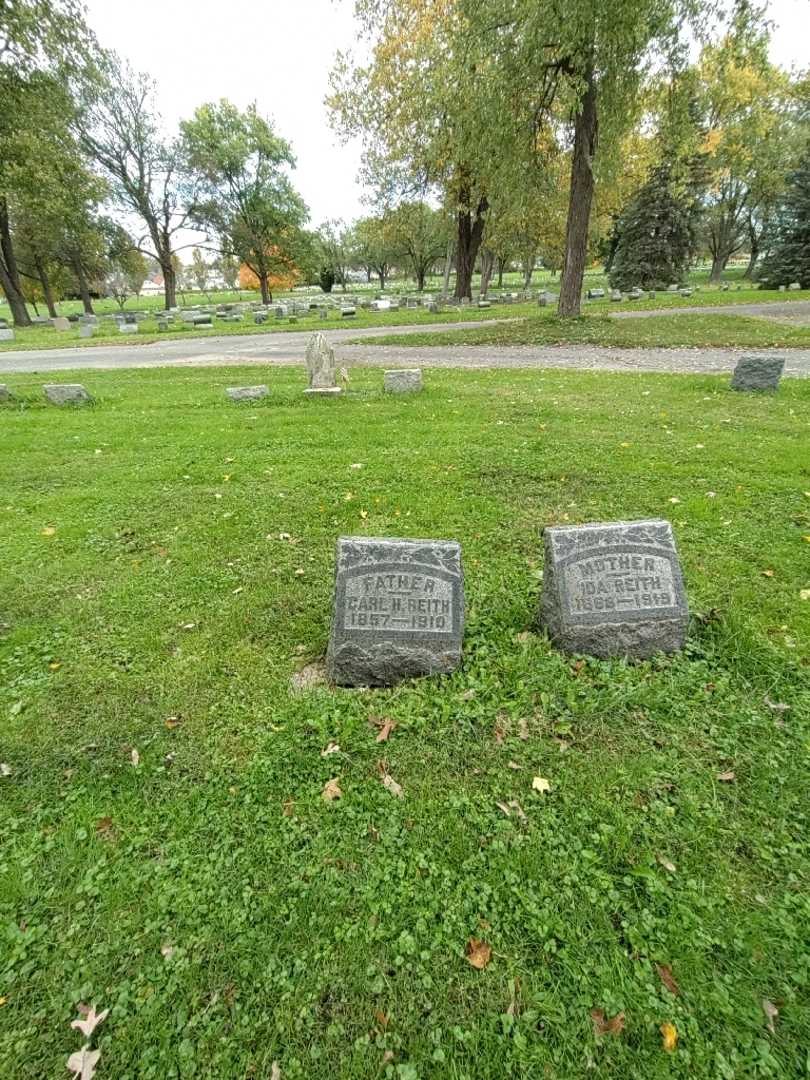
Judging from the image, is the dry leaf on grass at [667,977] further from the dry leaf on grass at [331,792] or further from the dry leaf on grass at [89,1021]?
the dry leaf on grass at [89,1021]

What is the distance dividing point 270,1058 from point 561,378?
35.0ft

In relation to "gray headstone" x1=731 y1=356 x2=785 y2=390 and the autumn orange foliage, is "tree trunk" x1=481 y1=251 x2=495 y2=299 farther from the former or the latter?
"gray headstone" x1=731 y1=356 x2=785 y2=390

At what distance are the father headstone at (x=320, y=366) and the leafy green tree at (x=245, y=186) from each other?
1419 inches

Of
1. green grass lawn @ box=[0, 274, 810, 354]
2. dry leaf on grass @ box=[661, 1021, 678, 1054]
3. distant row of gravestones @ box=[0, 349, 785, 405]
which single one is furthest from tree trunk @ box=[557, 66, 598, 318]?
dry leaf on grass @ box=[661, 1021, 678, 1054]

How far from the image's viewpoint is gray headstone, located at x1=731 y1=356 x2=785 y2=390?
8523 mm

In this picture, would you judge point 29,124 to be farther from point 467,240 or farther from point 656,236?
point 656,236

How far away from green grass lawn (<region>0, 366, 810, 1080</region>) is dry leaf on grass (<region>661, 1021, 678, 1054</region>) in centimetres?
2

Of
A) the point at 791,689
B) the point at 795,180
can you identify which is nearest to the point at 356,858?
the point at 791,689

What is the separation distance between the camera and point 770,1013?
A: 175 centimetres

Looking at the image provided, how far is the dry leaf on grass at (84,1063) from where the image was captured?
5.45 ft

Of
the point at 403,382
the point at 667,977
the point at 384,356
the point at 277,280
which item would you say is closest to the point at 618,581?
the point at 667,977

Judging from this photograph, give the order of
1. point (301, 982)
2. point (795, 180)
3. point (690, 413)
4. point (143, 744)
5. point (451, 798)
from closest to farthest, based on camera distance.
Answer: point (301, 982)
point (451, 798)
point (143, 744)
point (690, 413)
point (795, 180)

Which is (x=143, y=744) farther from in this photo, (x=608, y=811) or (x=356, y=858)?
(x=608, y=811)

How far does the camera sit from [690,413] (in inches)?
307
